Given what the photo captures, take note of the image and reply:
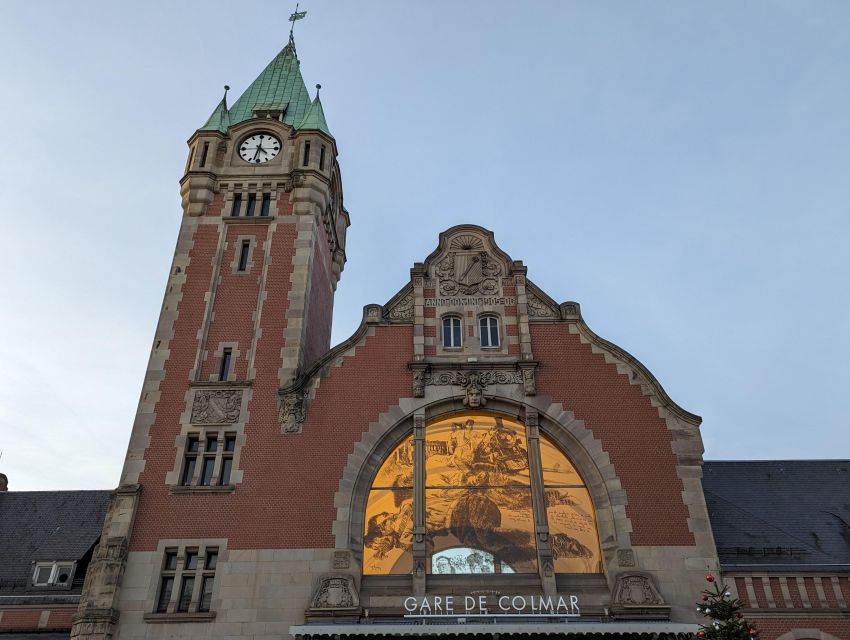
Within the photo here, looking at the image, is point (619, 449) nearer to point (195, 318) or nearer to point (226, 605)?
point (226, 605)

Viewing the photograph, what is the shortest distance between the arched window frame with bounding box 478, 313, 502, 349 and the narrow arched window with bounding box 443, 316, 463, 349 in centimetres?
71

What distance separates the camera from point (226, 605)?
19188 millimetres

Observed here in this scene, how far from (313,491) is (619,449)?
945 cm

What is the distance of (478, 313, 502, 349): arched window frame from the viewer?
2361 cm

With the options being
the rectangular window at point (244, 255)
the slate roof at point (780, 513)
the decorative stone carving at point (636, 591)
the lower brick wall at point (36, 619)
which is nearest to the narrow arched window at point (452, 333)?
the rectangular window at point (244, 255)

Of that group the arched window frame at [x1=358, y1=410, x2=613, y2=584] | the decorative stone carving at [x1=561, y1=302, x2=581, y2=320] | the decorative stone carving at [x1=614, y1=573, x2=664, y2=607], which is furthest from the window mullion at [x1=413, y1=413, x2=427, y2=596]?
the decorative stone carving at [x1=561, y1=302, x2=581, y2=320]

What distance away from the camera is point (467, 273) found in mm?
25031

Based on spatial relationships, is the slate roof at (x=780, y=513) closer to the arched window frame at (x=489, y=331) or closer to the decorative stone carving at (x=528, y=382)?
the decorative stone carving at (x=528, y=382)

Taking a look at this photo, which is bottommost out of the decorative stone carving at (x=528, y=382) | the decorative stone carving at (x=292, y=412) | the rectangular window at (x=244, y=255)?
the decorative stone carving at (x=292, y=412)

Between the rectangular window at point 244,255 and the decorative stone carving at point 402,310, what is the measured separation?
6020 mm

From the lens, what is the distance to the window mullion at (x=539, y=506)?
19.6 meters

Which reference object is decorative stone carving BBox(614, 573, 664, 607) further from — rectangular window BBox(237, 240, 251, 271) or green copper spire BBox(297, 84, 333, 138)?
green copper spire BBox(297, 84, 333, 138)

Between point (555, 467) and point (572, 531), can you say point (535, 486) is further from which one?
point (572, 531)

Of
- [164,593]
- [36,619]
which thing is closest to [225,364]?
[164,593]
